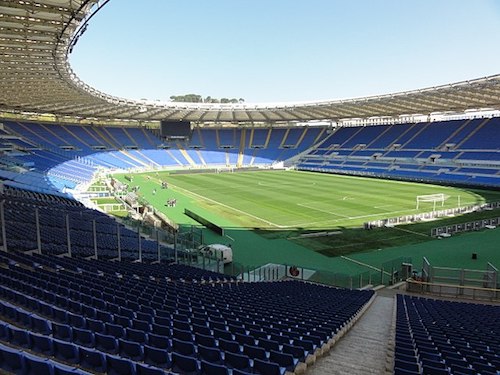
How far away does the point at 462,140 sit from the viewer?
58094 mm

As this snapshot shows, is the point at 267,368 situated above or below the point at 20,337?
below

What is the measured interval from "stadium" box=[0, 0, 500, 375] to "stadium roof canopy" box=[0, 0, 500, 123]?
187 millimetres

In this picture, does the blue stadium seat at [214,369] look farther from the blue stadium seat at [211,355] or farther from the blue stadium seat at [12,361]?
the blue stadium seat at [12,361]

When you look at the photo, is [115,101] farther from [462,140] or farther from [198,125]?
[462,140]

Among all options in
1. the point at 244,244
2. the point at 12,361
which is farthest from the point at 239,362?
the point at 244,244

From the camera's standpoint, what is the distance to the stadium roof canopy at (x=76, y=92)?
18.1 meters

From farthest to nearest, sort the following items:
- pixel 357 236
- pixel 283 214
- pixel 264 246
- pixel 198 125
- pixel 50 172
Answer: pixel 198 125 < pixel 50 172 < pixel 283 214 < pixel 357 236 < pixel 264 246

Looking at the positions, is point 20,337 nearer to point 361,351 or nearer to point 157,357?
point 157,357

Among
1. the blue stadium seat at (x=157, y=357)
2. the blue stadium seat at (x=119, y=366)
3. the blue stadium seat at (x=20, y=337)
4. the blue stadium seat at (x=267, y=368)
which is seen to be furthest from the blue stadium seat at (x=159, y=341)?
the blue stadium seat at (x=20, y=337)

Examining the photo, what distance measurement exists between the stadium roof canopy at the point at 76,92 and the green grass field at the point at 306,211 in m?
10.4

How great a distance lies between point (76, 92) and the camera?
136 feet

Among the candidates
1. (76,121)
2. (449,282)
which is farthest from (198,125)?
(449,282)

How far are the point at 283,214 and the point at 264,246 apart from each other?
903cm

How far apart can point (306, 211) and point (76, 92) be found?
1017 inches
